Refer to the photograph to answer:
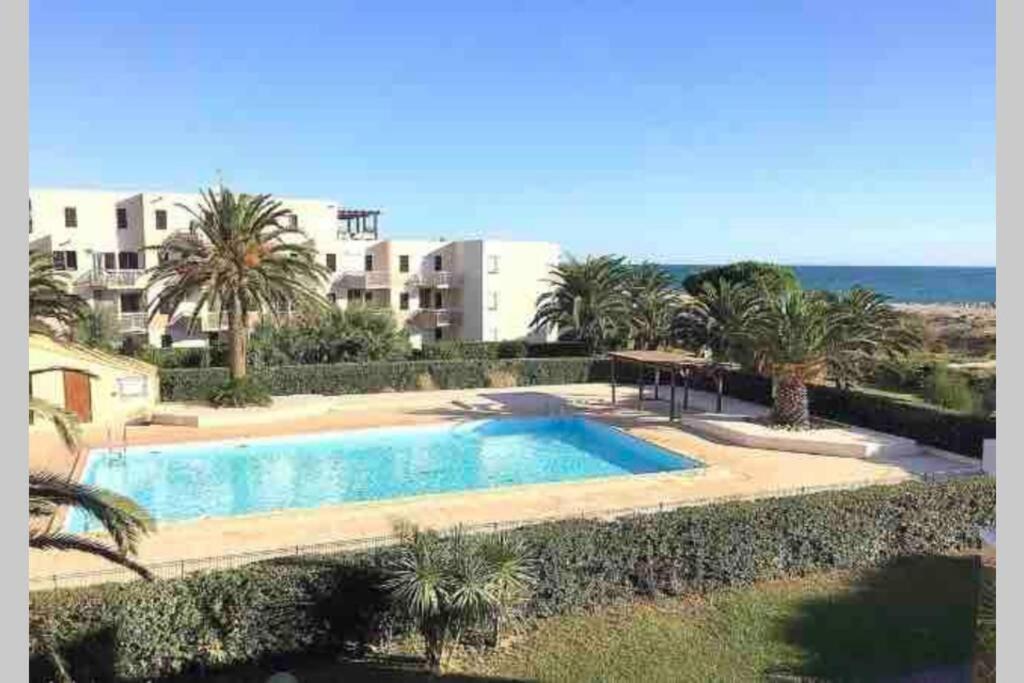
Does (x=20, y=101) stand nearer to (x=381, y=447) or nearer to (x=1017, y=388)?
(x=1017, y=388)

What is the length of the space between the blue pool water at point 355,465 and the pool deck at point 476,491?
594 mm

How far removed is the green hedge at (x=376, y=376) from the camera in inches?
1158

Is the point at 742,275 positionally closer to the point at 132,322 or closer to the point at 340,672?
the point at 132,322

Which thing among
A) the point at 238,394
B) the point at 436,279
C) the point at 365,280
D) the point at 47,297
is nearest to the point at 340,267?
the point at 365,280

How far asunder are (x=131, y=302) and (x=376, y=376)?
689 inches

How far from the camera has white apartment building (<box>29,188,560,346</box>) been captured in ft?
134

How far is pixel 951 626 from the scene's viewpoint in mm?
12258

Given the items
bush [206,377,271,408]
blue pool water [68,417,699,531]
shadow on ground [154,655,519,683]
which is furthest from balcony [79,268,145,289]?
shadow on ground [154,655,519,683]

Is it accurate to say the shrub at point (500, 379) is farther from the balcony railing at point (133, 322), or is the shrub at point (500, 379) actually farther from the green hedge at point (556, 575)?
the green hedge at point (556, 575)

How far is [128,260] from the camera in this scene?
4262 centimetres

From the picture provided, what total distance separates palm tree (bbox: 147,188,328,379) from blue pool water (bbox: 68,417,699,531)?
527 cm

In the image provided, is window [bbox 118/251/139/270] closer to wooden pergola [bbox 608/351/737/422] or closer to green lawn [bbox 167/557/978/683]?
wooden pergola [bbox 608/351/737/422]

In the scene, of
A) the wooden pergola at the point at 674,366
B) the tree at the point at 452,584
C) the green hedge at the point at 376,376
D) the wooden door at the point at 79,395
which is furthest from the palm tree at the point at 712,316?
the wooden door at the point at 79,395

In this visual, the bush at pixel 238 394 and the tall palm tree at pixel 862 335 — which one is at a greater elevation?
the tall palm tree at pixel 862 335
